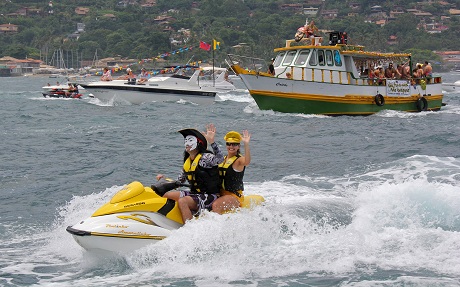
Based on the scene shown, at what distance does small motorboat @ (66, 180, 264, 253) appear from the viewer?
9383 millimetres

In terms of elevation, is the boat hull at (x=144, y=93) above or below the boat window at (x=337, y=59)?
below

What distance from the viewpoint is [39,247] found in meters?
10.5

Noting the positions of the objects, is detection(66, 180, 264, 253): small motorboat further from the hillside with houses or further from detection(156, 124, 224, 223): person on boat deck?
the hillside with houses

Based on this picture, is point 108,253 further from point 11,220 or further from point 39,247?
point 11,220

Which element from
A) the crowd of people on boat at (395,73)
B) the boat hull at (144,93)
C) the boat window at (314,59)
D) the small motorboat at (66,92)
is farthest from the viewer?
the small motorboat at (66,92)

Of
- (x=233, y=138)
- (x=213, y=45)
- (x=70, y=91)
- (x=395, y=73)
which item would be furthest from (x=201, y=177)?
(x=70, y=91)

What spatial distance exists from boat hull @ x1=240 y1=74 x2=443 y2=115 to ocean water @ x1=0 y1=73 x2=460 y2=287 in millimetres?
6906

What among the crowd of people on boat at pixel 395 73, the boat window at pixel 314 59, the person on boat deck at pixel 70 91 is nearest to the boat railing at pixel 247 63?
the boat window at pixel 314 59

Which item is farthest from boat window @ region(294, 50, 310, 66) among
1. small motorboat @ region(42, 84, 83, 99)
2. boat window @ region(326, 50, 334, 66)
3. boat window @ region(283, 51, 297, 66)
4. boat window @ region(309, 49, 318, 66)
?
small motorboat @ region(42, 84, 83, 99)

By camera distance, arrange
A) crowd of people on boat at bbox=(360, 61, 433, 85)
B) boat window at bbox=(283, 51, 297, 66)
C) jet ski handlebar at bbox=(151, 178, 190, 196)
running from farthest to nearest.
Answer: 1. crowd of people on boat at bbox=(360, 61, 433, 85)
2. boat window at bbox=(283, 51, 297, 66)
3. jet ski handlebar at bbox=(151, 178, 190, 196)

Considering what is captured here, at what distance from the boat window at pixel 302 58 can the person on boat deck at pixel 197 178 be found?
19.7 metres

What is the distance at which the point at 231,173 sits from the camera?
10156 mm

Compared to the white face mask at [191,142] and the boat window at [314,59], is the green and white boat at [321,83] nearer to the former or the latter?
the boat window at [314,59]

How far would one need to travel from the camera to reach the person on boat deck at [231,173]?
10070mm
